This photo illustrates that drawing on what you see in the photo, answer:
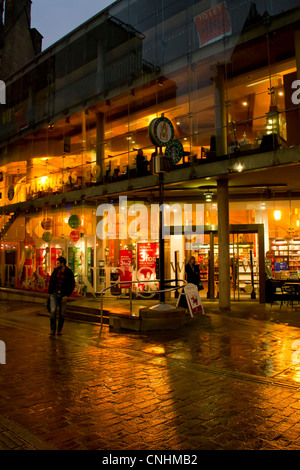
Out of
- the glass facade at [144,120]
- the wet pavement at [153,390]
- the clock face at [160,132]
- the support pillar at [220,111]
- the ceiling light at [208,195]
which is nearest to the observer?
the wet pavement at [153,390]

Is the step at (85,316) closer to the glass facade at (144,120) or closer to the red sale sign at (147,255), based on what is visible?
the glass facade at (144,120)

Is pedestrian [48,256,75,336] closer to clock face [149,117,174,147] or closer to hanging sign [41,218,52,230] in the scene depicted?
clock face [149,117,174,147]

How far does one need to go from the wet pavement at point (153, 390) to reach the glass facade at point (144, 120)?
419 centimetres

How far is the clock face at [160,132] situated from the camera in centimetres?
1077

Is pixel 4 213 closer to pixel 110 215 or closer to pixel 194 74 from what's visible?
pixel 110 215

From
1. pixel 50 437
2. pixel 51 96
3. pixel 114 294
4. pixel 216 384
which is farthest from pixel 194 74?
pixel 50 437

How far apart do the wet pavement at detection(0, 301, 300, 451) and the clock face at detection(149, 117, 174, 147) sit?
516 centimetres

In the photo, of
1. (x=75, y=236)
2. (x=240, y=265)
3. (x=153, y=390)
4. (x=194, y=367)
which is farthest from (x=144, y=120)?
(x=153, y=390)

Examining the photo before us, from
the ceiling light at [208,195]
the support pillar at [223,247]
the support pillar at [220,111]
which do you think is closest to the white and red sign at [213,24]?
the support pillar at [220,111]

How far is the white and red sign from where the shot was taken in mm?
13328

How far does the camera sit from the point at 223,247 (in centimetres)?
1348

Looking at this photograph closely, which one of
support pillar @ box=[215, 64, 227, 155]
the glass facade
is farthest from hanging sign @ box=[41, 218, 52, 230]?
support pillar @ box=[215, 64, 227, 155]

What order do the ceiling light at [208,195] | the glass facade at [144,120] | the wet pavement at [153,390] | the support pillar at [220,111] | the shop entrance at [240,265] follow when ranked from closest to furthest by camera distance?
the wet pavement at [153,390], the glass facade at [144,120], the support pillar at [220,111], the shop entrance at [240,265], the ceiling light at [208,195]

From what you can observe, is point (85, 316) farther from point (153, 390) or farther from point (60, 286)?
point (153, 390)
